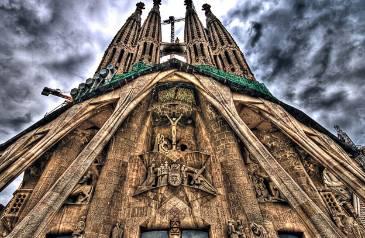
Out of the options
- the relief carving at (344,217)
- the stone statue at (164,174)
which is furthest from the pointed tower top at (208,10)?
the relief carving at (344,217)

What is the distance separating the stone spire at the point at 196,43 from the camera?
2181 cm

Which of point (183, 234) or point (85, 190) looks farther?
point (85, 190)

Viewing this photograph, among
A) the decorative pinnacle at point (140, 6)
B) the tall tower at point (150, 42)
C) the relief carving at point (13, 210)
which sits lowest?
the relief carving at point (13, 210)

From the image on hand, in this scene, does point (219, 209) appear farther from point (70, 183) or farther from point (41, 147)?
point (41, 147)

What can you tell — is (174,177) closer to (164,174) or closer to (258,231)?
(164,174)

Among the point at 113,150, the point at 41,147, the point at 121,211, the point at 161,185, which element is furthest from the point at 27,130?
the point at 161,185

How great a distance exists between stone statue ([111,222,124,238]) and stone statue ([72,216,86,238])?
1.01 m

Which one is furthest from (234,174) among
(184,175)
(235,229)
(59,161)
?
(59,161)

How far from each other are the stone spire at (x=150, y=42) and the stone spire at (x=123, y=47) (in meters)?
0.98

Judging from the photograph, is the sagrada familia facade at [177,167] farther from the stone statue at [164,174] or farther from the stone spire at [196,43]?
the stone spire at [196,43]

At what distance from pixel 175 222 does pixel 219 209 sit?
1.78 metres

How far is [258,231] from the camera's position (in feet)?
24.3

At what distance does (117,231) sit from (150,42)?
20.2m

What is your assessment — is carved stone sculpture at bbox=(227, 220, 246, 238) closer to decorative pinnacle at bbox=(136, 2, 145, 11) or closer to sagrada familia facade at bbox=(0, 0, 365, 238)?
sagrada familia facade at bbox=(0, 0, 365, 238)
